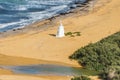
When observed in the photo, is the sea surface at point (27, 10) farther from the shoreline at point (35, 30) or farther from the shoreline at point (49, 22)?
the shoreline at point (35, 30)

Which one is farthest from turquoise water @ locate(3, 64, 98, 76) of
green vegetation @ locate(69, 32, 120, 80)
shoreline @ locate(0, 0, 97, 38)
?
shoreline @ locate(0, 0, 97, 38)

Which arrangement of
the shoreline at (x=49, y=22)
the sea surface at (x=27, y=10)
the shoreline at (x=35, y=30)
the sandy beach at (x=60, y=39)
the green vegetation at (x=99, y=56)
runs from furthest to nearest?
the sea surface at (x=27, y=10), the shoreline at (x=49, y=22), the shoreline at (x=35, y=30), the sandy beach at (x=60, y=39), the green vegetation at (x=99, y=56)

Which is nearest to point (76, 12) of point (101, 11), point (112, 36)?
point (101, 11)

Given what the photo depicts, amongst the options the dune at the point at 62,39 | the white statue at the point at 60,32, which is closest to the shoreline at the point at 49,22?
the dune at the point at 62,39

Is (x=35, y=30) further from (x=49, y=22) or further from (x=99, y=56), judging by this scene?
(x=99, y=56)

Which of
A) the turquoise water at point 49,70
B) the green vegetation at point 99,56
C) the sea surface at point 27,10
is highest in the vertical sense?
the sea surface at point 27,10

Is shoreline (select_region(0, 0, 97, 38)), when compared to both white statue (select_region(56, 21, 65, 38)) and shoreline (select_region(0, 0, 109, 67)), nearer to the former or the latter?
shoreline (select_region(0, 0, 109, 67))
